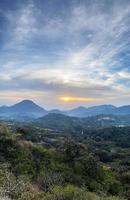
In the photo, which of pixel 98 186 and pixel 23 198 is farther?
pixel 98 186

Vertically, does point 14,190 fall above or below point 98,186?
above

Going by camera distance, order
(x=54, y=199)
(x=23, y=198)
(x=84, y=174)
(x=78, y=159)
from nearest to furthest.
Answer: (x=23, y=198)
(x=54, y=199)
(x=84, y=174)
(x=78, y=159)

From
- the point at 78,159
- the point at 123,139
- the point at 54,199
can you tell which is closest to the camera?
the point at 54,199

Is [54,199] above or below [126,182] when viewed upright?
above

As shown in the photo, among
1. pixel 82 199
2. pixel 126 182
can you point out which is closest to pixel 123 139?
pixel 126 182

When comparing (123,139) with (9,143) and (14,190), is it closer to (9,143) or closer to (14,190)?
(9,143)

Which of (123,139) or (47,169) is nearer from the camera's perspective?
(47,169)

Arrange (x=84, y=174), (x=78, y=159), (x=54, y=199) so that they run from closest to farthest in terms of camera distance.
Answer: (x=54, y=199)
(x=84, y=174)
(x=78, y=159)

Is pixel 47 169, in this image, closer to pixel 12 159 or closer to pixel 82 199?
pixel 12 159

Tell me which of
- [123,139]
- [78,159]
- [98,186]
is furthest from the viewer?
[123,139]
